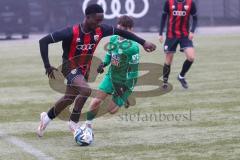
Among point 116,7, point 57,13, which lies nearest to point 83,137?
point 116,7

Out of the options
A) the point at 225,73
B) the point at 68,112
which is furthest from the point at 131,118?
the point at 225,73

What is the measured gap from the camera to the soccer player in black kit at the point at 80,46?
357 inches

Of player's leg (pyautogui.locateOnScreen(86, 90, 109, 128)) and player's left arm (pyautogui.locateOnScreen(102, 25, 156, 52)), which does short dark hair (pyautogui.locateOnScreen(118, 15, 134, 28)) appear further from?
player's leg (pyautogui.locateOnScreen(86, 90, 109, 128))

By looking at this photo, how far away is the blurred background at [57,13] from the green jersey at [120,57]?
23.9 m

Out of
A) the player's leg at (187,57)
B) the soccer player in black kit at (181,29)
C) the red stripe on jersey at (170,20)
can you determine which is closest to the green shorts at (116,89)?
the player's leg at (187,57)

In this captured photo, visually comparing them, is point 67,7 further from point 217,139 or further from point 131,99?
point 217,139

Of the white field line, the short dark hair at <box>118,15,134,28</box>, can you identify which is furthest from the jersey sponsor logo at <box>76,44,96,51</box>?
the white field line

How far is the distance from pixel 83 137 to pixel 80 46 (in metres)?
1.12

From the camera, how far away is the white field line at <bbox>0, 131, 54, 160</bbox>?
8.57 meters

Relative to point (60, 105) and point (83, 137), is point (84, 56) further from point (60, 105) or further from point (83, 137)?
point (83, 137)

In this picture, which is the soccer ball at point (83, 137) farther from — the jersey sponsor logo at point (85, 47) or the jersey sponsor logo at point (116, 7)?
the jersey sponsor logo at point (116, 7)

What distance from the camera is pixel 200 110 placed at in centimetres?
1188

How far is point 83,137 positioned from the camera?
909cm

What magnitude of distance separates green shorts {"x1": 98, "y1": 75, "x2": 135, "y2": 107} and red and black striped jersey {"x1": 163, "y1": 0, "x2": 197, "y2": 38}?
4439 millimetres
